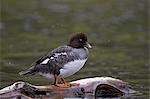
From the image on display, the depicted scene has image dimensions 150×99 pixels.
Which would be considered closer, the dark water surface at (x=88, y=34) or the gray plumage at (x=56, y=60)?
the gray plumage at (x=56, y=60)

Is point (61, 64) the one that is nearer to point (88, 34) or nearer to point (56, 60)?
point (56, 60)

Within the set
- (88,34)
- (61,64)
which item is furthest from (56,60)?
(88,34)

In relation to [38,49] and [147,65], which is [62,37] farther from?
[147,65]


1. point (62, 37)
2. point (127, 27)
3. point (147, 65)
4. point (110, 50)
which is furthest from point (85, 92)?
point (127, 27)

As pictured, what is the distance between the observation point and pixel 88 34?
87.4 feet

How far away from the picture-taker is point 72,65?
500 inches

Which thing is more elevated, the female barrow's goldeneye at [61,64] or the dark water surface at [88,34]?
the dark water surface at [88,34]

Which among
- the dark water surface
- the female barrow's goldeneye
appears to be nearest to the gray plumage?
the female barrow's goldeneye

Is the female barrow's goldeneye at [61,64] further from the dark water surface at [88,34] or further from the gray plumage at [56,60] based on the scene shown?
the dark water surface at [88,34]

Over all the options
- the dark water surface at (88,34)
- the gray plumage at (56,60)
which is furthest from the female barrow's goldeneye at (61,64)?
the dark water surface at (88,34)

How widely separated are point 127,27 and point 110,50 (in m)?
5.84

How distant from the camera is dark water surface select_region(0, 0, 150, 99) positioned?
59.6 ft

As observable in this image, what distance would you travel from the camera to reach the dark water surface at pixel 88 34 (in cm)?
1816

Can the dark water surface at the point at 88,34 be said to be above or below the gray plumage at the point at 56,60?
above
